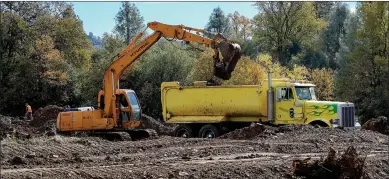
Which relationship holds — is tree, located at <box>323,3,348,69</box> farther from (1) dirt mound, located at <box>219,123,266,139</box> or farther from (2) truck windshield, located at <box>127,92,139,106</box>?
(2) truck windshield, located at <box>127,92,139,106</box>

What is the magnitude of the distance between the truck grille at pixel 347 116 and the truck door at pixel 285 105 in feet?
6.42

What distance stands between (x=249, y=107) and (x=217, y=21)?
65153mm

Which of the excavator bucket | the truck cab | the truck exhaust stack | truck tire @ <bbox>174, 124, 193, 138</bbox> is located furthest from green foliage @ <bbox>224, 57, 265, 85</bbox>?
the excavator bucket

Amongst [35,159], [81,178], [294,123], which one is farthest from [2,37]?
[81,178]

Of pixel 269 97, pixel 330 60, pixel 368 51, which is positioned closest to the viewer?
pixel 269 97

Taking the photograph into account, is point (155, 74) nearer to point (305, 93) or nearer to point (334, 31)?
point (305, 93)

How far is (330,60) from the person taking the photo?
2491 inches

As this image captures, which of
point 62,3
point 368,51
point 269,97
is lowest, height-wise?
point 269,97

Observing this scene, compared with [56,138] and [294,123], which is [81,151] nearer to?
[56,138]

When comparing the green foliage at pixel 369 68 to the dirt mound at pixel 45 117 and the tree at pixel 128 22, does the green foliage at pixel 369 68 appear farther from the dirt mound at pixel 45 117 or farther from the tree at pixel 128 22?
the tree at pixel 128 22

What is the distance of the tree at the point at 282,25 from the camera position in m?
55.4

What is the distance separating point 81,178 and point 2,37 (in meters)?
40.6

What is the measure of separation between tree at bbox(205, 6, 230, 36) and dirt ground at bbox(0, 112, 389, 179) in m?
65.2

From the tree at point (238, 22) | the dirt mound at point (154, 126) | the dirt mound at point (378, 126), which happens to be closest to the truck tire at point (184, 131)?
the dirt mound at point (154, 126)
